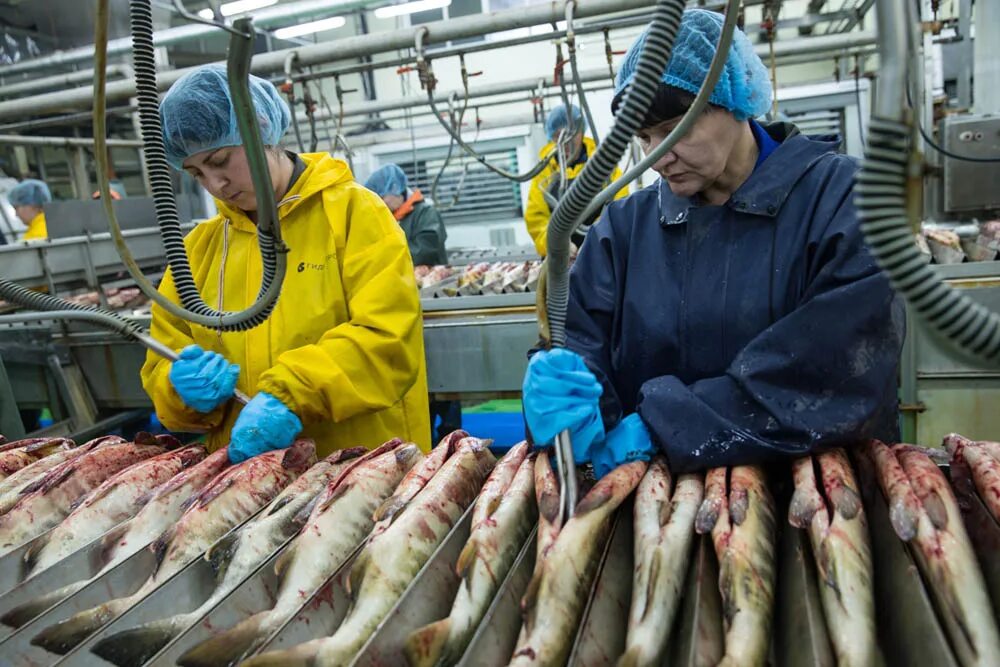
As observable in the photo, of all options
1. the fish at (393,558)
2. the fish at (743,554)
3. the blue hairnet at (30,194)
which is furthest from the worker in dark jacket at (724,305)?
the blue hairnet at (30,194)

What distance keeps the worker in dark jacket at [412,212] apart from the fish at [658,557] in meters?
4.46

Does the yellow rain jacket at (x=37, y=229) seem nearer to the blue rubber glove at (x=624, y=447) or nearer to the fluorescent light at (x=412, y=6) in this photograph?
the fluorescent light at (x=412, y=6)

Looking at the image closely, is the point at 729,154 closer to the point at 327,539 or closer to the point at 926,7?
the point at 327,539

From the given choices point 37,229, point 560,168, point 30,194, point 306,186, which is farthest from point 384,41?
point 30,194

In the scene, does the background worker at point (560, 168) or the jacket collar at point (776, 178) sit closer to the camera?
the jacket collar at point (776, 178)

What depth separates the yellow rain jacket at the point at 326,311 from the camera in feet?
6.83

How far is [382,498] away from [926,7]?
527 centimetres

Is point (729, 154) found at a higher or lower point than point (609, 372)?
higher

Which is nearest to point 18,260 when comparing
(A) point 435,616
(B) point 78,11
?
(A) point 435,616

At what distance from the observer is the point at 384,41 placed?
3.39 meters

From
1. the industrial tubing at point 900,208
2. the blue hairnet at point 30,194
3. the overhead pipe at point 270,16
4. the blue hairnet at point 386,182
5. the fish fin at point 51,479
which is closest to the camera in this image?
the industrial tubing at point 900,208

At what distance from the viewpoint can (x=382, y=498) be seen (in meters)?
1.54

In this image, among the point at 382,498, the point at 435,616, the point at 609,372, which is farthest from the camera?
the point at 609,372

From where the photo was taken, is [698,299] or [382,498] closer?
[382,498]
